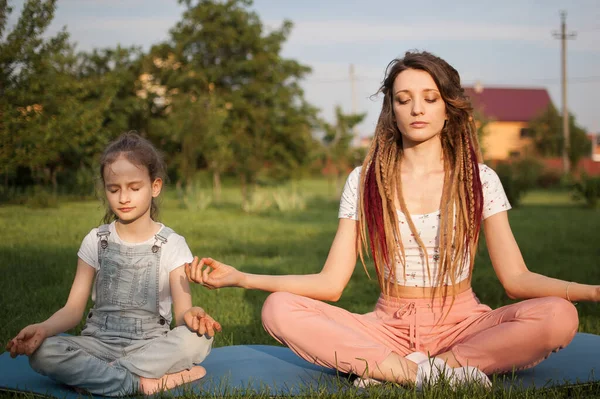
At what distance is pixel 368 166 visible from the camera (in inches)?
137

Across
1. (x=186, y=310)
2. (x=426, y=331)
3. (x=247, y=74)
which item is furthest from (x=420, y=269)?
(x=247, y=74)

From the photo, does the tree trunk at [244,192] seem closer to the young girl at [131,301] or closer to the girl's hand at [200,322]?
the young girl at [131,301]

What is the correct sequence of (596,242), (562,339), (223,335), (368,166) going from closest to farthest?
1. (562,339)
2. (368,166)
3. (223,335)
4. (596,242)

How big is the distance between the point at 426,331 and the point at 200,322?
101cm

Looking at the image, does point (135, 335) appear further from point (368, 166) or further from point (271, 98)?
point (271, 98)

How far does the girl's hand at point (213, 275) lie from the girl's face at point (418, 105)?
1.02 metres

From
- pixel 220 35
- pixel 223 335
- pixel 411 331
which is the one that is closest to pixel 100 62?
pixel 220 35

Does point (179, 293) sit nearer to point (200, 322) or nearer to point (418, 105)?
point (200, 322)

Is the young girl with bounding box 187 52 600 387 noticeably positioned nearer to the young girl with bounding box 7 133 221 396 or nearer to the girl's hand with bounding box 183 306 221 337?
the girl's hand with bounding box 183 306 221 337

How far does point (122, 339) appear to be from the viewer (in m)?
3.18

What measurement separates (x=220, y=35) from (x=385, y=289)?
20.3 meters

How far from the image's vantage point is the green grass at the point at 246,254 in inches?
184

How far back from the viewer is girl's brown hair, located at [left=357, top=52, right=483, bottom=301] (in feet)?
10.6

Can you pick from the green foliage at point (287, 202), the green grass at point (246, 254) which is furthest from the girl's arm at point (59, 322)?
the green foliage at point (287, 202)
